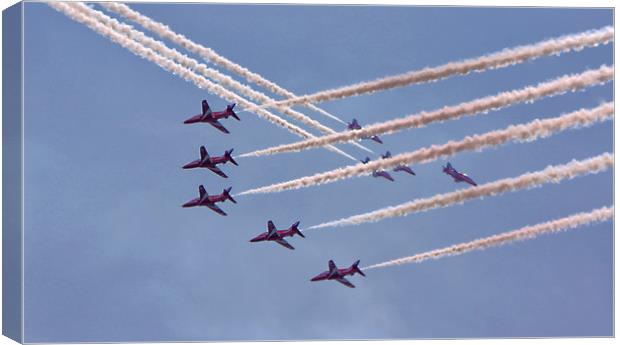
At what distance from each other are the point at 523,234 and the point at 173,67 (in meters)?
12.3

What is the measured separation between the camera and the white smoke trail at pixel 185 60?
2062 inches

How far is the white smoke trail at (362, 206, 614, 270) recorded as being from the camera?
50.0 meters

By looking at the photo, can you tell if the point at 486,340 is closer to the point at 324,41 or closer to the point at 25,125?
the point at 324,41

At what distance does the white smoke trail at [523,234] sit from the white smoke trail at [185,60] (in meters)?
5.46

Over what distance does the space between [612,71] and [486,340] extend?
871 cm

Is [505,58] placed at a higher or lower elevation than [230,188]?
lower

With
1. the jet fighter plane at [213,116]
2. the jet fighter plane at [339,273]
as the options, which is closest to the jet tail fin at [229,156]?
the jet fighter plane at [213,116]

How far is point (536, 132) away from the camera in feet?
159

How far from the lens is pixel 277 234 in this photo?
55.1m

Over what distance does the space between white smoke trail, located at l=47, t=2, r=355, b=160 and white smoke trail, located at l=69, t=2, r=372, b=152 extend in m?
0.14

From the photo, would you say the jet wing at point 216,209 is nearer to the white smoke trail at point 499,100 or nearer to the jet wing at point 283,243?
the jet wing at point 283,243

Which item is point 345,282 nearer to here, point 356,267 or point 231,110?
point 356,267

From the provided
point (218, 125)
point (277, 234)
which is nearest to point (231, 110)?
point (218, 125)

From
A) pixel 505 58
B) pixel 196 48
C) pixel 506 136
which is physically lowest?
pixel 506 136
